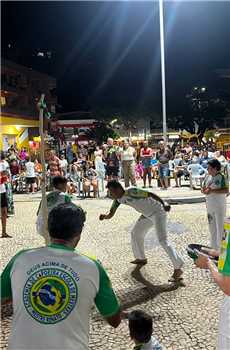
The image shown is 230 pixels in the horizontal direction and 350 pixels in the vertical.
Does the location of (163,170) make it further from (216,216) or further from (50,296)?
(50,296)

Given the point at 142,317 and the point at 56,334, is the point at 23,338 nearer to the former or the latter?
the point at 56,334

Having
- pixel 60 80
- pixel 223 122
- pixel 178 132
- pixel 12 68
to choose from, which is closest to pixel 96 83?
pixel 60 80

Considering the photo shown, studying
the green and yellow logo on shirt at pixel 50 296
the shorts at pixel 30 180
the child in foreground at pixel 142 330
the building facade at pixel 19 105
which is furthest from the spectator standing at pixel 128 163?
the green and yellow logo on shirt at pixel 50 296

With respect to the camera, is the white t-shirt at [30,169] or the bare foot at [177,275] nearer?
the bare foot at [177,275]

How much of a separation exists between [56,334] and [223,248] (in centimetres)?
98

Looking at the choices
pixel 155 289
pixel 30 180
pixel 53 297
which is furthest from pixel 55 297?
Answer: pixel 30 180

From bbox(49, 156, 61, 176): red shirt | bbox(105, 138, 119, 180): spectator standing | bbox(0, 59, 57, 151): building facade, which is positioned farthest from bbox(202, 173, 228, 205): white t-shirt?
bbox(0, 59, 57, 151): building facade

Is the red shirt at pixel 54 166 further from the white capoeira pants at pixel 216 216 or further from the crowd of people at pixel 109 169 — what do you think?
the white capoeira pants at pixel 216 216

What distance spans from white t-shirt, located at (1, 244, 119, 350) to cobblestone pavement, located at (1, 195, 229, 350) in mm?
2261

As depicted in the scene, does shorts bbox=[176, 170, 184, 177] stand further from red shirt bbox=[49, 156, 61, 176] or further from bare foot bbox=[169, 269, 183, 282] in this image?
bare foot bbox=[169, 269, 183, 282]

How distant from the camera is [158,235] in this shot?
6566 mm

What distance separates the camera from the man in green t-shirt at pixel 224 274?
264 centimetres

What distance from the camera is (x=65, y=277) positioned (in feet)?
7.84

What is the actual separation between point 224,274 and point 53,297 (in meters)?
0.92
